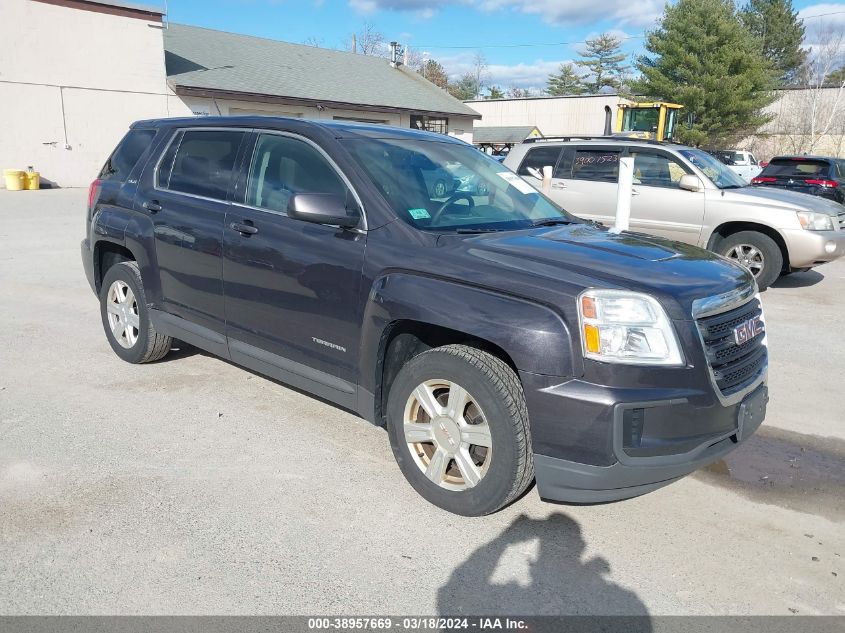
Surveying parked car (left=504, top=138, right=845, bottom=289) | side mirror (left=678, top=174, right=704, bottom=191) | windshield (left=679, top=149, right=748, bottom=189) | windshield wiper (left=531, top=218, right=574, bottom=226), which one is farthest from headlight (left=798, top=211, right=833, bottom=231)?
windshield wiper (left=531, top=218, right=574, bottom=226)

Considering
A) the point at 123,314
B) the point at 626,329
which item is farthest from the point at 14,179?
the point at 626,329

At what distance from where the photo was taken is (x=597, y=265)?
320cm

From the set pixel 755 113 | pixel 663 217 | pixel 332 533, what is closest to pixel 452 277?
pixel 332 533

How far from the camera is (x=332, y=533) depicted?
3258 mm

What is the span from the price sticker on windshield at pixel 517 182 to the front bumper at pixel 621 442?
2.06 metres

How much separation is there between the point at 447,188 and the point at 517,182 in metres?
0.78

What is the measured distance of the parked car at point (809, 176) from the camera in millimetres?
15961

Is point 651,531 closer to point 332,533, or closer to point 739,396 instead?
point 739,396

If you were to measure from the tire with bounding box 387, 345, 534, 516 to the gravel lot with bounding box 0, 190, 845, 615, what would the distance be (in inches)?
6.4

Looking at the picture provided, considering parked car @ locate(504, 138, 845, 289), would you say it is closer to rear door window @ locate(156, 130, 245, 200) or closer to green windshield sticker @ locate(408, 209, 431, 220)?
rear door window @ locate(156, 130, 245, 200)

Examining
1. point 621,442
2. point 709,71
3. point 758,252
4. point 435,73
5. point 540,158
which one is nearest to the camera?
point 621,442

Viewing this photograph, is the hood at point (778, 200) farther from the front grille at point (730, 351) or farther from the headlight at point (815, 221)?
the front grille at point (730, 351)

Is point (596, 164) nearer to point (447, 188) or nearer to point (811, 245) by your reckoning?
point (811, 245)

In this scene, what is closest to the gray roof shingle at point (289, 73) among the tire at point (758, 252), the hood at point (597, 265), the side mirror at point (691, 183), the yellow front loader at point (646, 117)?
the yellow front loader at point (646, 117)
